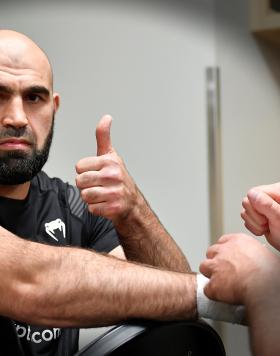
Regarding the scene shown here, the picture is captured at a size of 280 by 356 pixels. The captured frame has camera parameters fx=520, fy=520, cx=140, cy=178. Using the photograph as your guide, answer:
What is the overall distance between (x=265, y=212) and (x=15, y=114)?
0.69 meters

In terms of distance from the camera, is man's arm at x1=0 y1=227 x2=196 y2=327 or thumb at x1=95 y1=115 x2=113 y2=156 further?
thumb at x1=95 y1=115 x2=113 y2=156

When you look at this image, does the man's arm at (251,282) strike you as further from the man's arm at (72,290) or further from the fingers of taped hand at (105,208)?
the fingers of taped hand at (105,208)

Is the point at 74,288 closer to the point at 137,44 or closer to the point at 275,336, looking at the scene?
the point at 275,336

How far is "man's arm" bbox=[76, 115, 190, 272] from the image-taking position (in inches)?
42.9

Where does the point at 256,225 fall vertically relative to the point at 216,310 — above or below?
above

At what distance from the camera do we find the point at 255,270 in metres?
0.71

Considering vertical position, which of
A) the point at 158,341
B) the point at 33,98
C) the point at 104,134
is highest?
the point at 33,98

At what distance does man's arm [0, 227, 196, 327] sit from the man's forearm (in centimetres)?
44

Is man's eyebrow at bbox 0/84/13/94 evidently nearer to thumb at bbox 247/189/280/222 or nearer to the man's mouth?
the man's mouth

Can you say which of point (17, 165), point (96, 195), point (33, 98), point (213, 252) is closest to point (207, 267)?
point (213, 252)

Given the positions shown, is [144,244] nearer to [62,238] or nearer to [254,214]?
[62,238]

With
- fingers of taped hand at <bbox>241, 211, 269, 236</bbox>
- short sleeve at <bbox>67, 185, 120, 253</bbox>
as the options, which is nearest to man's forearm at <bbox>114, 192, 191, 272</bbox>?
short sleeve at <bbox>67, 185, 120, 253</bbox>

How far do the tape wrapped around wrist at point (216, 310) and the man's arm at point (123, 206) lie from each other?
0.35 metres

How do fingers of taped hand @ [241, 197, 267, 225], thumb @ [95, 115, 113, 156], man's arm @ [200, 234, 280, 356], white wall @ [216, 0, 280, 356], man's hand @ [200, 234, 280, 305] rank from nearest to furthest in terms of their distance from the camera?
1. man's arm @ [200, 234, 280, 356]
2. man's hand @ [200, 234, 280, 305]
3. fingers of taped hand @ [241, 197, 267, 225]
4. thumb @ [95, 115, 113, 156]
5. white wall @ [216, 0, 280, 356]
